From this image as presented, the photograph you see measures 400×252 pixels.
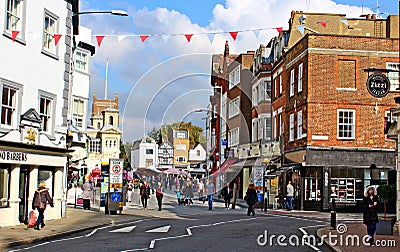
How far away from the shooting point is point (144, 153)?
2873 centimetres

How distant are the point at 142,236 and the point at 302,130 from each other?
68.0 ft

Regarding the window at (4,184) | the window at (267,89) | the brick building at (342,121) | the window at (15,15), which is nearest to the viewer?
the window at (4,184)

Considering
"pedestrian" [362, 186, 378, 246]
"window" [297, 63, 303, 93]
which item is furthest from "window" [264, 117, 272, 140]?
"pedestrian" [362, 186, 378, 246]

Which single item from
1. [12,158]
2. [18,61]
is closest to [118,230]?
[12,158]

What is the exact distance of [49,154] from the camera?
25047 mm

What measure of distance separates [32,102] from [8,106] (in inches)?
63.8

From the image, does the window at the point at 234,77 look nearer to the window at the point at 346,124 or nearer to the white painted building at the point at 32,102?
the window at the point at 346,124

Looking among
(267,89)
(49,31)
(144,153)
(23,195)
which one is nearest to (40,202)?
(23,195)

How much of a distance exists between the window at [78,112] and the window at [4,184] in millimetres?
11774

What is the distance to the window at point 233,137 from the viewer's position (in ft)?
191

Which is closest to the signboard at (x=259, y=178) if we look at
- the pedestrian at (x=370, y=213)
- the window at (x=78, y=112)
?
the window at (x=78, y=112)

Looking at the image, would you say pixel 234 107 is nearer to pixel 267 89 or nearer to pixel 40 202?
pixel 267 89

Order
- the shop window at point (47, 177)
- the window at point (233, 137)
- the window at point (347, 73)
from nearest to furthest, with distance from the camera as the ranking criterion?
the shop window at point (47, 177), the window at point (347, 73), the window at point (233, 137)

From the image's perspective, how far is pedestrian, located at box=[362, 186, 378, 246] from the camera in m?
17.4
